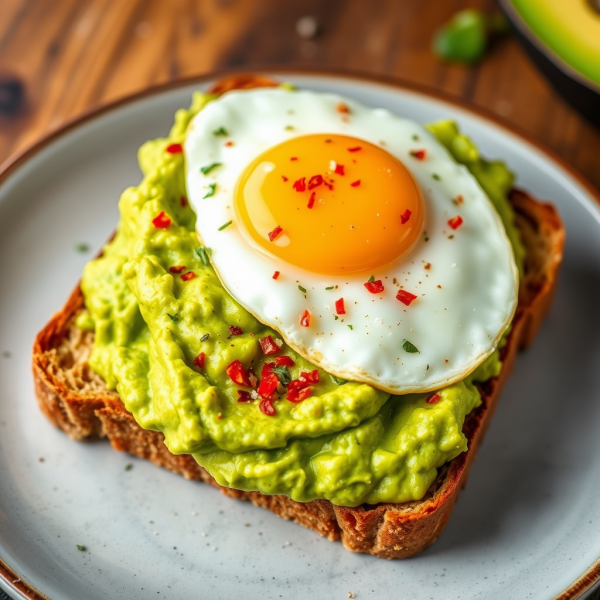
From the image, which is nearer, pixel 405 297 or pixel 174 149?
pixel 405 297

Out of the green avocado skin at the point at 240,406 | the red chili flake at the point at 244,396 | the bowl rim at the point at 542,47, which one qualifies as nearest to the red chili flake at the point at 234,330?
the green avocado skin at the point at 240,406

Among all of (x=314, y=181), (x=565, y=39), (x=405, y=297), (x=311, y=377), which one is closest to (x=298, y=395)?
(x=311, y=377)

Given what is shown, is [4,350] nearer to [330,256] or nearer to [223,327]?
[223,327]

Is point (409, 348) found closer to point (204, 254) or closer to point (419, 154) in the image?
point (204, 254)

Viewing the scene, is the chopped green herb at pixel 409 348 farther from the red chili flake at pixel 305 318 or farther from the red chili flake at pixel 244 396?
the red chili flake at pixel 244 396

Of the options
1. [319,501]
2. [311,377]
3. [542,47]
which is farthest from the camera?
[542,47]

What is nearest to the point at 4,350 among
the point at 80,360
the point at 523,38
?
the point at 80,360
